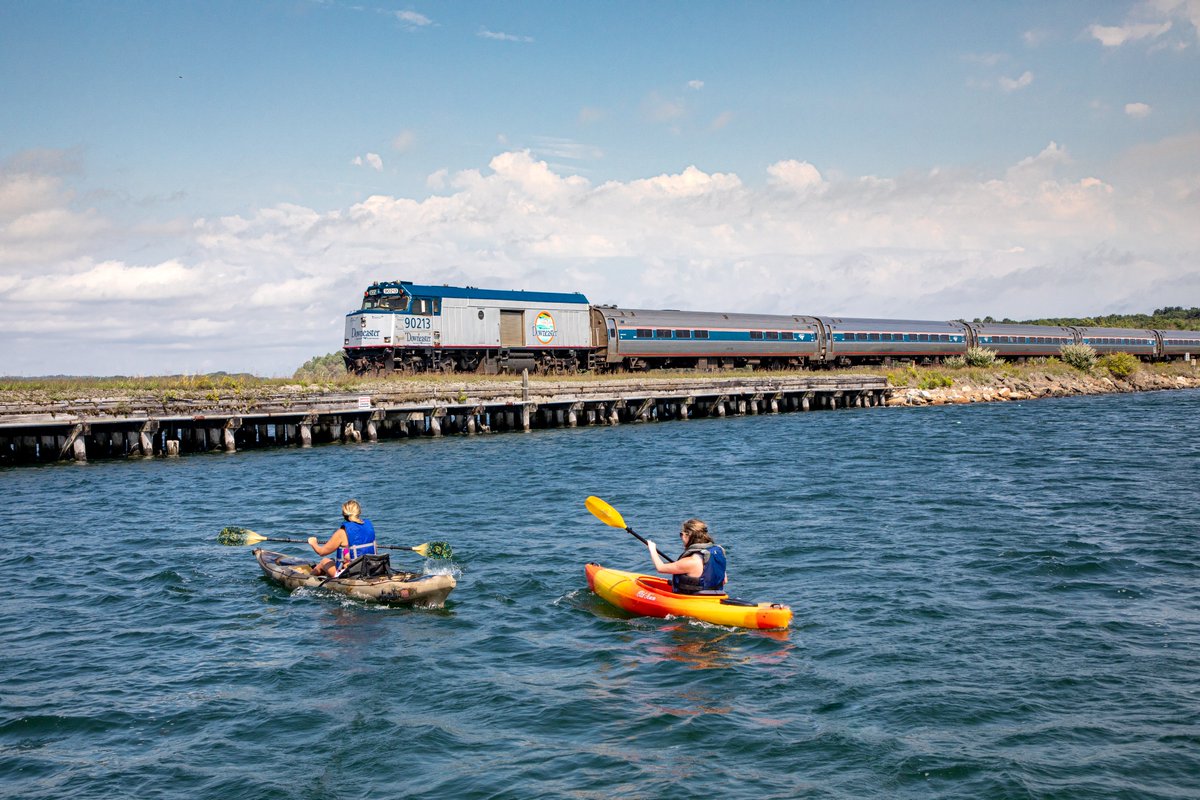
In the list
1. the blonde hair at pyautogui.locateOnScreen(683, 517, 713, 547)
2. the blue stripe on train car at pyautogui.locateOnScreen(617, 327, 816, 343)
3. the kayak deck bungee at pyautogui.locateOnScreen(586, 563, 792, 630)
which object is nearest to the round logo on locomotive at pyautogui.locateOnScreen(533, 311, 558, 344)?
the blue stripe on train car at pyautogui.locateOnScreen(617, 327, 816, 343)

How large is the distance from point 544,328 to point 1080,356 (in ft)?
152

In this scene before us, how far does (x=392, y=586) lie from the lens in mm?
13883

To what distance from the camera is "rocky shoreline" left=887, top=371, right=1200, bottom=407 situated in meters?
59.7

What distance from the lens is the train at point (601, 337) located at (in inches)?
1726

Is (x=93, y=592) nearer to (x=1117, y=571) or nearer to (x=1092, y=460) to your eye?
(x=1117, y=571)

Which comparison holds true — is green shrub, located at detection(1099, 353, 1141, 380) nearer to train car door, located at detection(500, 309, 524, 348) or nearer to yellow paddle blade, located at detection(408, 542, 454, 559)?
train car door, located at detection(500, 309, 524, 348)

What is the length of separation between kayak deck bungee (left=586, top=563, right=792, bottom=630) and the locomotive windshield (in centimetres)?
3084

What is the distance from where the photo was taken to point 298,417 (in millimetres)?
35406

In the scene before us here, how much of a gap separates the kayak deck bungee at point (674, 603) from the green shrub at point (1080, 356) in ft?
224

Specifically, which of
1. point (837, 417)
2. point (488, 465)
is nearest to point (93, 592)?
point (488, 465)

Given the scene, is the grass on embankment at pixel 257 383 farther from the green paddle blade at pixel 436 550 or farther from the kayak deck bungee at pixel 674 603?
the kayak deck bungee at pixel 674 603

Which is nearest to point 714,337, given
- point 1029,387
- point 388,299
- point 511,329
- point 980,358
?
point 511,329

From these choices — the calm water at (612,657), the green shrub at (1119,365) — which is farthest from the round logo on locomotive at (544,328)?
the green shrub at (1119,365)

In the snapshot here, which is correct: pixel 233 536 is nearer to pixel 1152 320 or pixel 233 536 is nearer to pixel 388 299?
pixel 388 299
